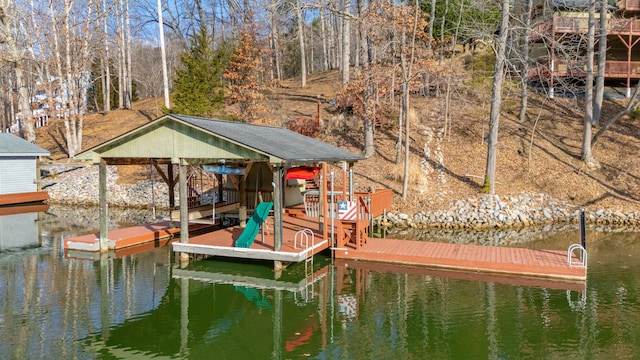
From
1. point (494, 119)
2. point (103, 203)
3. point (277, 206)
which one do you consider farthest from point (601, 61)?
point (103, 203)

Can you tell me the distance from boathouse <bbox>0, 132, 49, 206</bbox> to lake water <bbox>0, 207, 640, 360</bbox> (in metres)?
13.7

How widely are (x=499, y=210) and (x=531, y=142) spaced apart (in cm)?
653

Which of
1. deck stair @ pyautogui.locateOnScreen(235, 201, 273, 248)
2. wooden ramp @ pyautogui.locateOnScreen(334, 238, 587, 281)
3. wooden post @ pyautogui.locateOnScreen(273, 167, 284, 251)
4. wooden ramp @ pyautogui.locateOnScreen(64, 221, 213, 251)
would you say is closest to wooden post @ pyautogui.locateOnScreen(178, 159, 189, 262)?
deck stair @ pyautogui.locateOnScreen(235, 201, 273, 248)

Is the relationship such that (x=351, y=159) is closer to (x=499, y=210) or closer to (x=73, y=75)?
(x=499, y=210)

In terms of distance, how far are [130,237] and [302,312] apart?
8663 mm

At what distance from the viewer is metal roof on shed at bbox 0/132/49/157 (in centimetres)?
2611

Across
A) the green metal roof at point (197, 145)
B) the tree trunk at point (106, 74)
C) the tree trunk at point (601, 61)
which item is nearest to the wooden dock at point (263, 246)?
the green metal roof at point (197, 145)

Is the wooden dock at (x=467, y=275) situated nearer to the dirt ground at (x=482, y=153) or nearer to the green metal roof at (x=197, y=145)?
the green metal roof at (x=197, y=145)

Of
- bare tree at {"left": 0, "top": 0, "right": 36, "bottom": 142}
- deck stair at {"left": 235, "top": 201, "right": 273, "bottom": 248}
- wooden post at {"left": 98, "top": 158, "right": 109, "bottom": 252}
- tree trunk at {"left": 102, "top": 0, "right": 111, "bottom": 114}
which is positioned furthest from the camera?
tree trunk at {"left": 102, "top": 0, "right": 111, "bottom": 114}

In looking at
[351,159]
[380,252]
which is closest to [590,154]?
[351,159]

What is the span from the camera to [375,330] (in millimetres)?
Answer: 9297

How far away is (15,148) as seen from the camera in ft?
87.7

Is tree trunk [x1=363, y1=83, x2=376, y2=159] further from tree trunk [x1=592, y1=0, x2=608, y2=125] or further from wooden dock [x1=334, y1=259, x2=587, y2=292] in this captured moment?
tree trunk [x1=592, y1=0, x2=608, y2=125]

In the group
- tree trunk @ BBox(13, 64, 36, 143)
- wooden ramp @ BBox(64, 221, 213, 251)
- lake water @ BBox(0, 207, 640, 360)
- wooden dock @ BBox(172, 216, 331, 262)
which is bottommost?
lake water @ BBox(0, 207, 640, 360)
